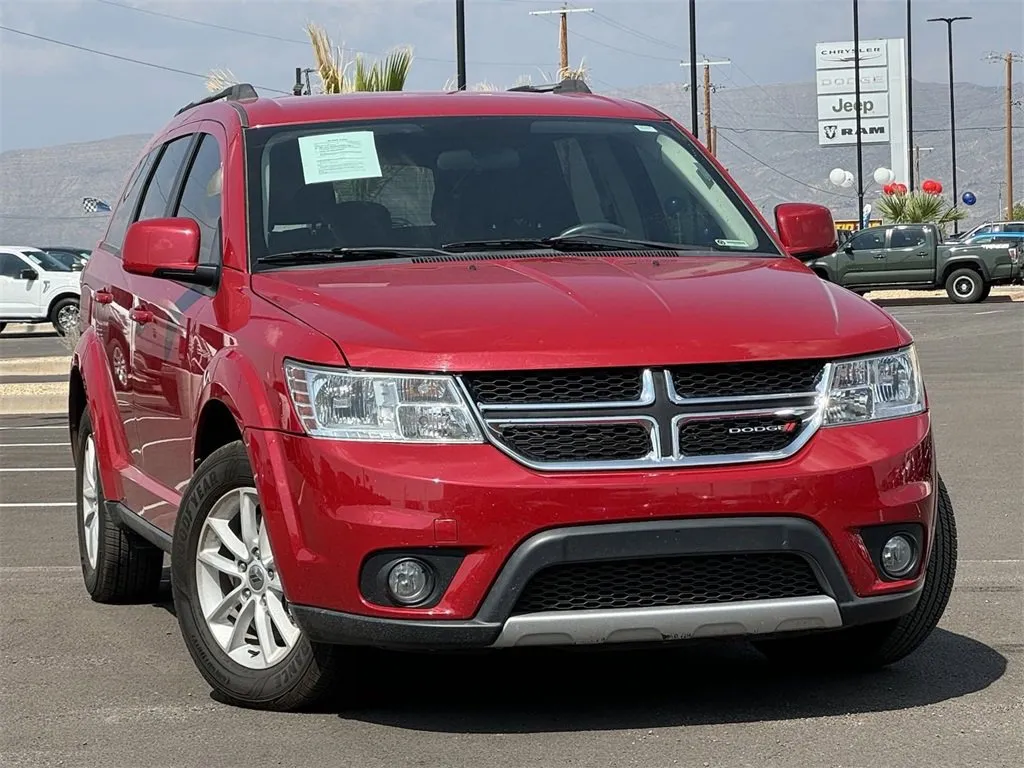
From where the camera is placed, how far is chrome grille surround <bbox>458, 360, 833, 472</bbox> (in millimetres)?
4801

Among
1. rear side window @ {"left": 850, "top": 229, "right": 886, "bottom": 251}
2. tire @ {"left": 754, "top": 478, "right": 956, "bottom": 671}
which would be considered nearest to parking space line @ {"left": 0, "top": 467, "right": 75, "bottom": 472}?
tire @ {"left": 754, "top": 478, "right": 956, "bottom": 671}

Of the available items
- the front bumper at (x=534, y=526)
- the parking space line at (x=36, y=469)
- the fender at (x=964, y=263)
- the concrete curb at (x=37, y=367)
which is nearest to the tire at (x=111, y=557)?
the front bumper at (x=534, y=526)

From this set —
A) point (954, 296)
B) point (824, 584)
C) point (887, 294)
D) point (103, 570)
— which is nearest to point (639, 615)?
point (824, 584)

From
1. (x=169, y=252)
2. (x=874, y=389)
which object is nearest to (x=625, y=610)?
(x=874, y=389)

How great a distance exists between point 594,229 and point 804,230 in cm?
81


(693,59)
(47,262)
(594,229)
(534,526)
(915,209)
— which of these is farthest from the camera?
(915,209)

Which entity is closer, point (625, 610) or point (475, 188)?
point (625, 610)

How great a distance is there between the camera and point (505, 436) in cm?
482

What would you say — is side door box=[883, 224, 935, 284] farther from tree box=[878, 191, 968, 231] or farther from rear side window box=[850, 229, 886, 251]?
tree box=[878, 191, 968, 231]

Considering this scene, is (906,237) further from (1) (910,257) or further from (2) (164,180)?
(2) (164,180)

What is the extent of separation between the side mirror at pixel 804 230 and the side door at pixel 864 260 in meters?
33.2

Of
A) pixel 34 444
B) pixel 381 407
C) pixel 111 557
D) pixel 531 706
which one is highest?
pixel 381 407

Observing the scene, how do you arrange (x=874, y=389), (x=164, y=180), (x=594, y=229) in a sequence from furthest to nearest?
(x=164, y=180) < (x=594, y=229) < (x=874, y=389)

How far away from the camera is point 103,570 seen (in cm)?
746
